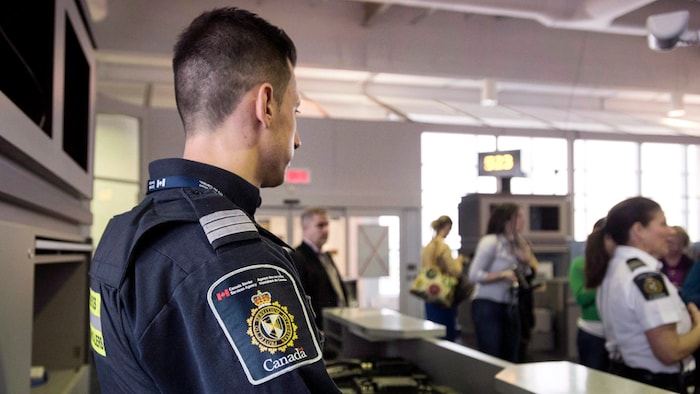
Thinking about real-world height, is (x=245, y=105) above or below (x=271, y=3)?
below

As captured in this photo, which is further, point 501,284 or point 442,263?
point 442,263

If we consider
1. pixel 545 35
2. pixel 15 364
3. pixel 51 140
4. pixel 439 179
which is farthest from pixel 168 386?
pixel 439 179

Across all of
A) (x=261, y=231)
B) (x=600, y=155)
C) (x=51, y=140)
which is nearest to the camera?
(x=261, y=231)

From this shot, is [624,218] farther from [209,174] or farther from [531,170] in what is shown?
[531,170]

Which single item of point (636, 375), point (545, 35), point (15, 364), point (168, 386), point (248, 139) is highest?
point (545, 35)

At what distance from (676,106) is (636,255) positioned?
421cm

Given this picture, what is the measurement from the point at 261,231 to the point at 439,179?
27.2 ft

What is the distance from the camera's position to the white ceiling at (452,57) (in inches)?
221

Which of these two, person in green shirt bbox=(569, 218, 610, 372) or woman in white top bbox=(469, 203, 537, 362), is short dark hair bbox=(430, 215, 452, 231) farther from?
person in green shirt bbox=(569, 218, 610, 372)

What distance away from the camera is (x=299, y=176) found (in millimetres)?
7613

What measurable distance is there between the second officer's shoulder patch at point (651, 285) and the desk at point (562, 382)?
24.9 inches

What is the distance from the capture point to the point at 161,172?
2.72ft

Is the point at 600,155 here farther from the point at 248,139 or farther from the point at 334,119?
the point at 248,139

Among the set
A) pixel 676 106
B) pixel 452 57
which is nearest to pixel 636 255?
pixel 676 106
